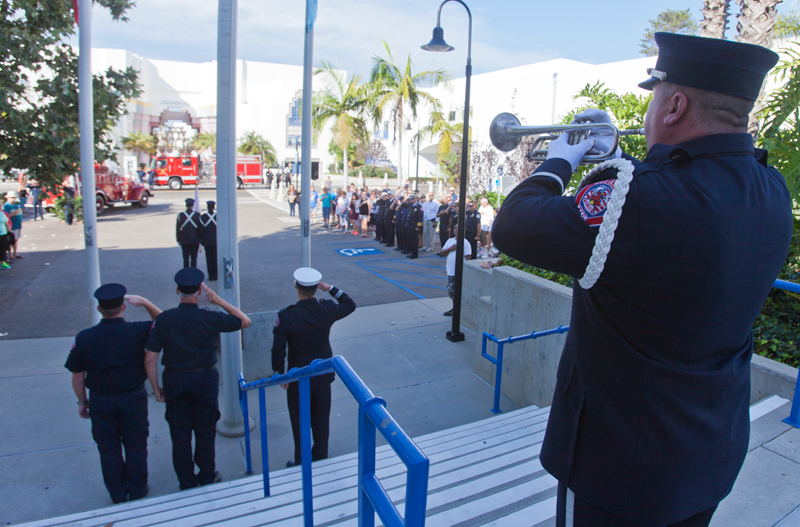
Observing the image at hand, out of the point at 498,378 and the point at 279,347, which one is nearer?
the point at 279,347

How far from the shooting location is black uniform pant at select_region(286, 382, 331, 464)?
15.4ft

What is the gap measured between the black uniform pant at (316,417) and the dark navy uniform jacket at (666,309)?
3589 mm

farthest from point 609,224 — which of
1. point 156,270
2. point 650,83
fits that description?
point 156,270

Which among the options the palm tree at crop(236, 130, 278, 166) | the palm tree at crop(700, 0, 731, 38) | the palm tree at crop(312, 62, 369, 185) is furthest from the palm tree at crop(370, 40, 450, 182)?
the palm tree at crop(236, 130, 278, 166)

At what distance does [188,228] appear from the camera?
453 inches

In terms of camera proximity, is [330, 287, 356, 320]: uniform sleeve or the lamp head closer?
[330, 287, 356, 320]: uniform sleeve

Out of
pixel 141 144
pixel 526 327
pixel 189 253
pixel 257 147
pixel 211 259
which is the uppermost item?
pixel 257 147

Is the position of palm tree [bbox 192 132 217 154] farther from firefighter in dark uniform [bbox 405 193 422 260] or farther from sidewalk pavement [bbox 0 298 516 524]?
sidewalk pavement [bbox 0 298 516 524]

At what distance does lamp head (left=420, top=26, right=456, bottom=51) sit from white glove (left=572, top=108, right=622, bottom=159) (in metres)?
8.34

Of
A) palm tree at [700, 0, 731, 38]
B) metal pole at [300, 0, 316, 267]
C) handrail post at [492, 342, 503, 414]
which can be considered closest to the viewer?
handrail post at [492, 342, 503, 414]

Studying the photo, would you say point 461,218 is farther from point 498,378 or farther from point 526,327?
point 498,378

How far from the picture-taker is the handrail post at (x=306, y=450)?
2785mm

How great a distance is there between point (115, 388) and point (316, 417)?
5.55 feet

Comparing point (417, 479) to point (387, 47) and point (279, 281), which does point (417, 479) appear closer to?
point (279, 281)
